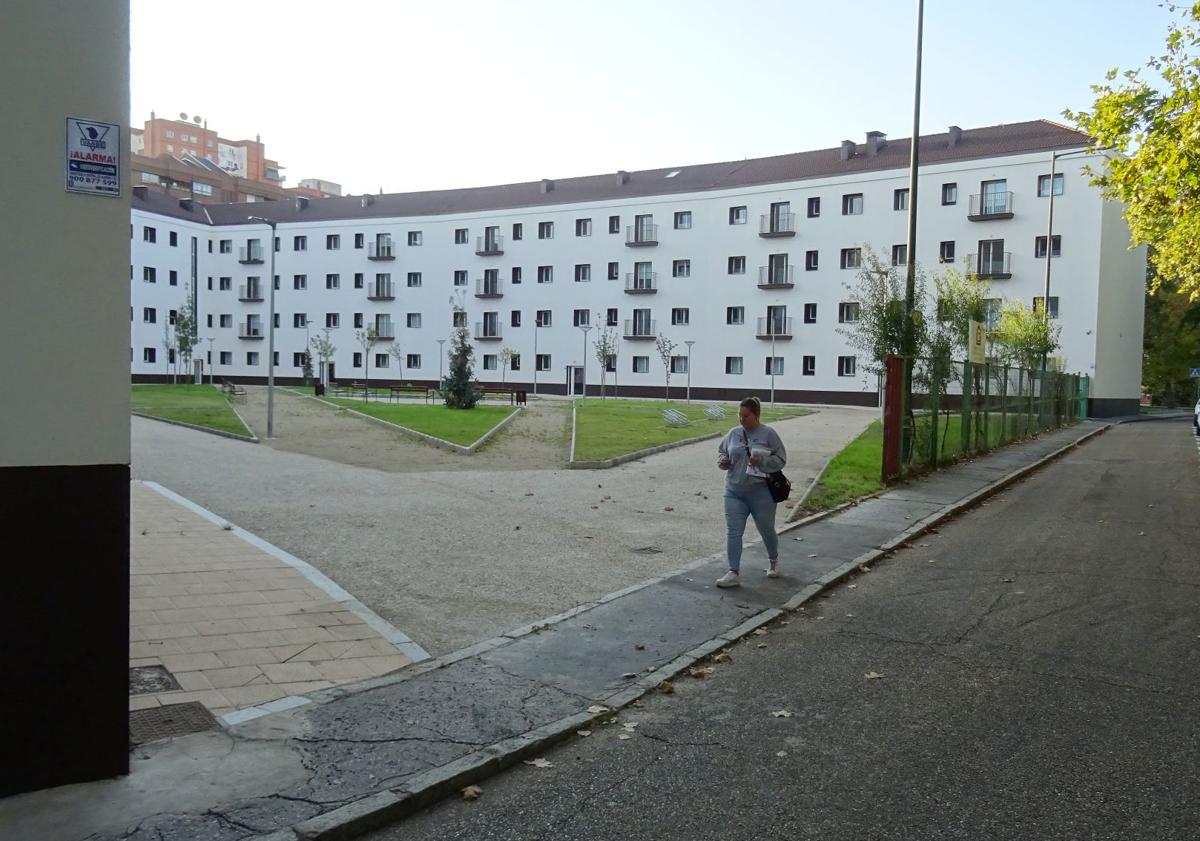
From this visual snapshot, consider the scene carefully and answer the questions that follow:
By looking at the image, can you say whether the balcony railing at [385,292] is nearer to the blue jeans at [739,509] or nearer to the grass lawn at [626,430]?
the grass lawn at [626,430]

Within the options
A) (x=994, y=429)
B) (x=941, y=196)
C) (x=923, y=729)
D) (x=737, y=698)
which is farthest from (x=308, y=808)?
(x=941, y=196)

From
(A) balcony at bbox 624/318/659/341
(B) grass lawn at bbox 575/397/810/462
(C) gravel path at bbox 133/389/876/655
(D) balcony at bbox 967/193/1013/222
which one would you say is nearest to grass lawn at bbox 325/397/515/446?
(C) gravel path at bbox 133/389/876/655

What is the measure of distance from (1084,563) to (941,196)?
50.8m

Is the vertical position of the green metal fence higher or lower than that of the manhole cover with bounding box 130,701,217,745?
higher

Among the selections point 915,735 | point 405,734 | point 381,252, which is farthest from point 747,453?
point 381,252

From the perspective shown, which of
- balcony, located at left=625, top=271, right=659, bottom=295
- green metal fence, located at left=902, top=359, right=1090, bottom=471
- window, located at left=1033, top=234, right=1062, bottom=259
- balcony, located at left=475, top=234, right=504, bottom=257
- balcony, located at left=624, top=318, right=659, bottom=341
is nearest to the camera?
green metal fence, located at left=902, top=359, right=1090, bottom=471

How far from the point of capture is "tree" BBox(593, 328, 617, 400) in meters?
66.8

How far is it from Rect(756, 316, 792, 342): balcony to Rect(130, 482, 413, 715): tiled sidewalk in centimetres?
5512

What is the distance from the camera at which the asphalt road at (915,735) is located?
166 inches

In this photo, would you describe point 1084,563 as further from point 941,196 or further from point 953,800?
point 941,196

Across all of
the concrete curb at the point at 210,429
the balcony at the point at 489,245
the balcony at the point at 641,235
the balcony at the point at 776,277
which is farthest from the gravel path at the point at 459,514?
the balcony at the point at 489,245

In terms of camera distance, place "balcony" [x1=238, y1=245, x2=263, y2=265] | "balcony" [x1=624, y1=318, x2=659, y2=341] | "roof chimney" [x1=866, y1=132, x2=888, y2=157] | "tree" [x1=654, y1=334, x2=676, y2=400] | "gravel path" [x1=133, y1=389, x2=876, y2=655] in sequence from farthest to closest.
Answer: "balcony" [x1=238, y1=245, x2=263, y2=265], "balcony" [x1=624, y1=318, x2=659, y2=341], "tree" [x1=654, y1=334, x2=676, y2=400], "roof chimney" [x1=866, y1=132, x2=888, y2=157], "gravel path" [x1=133, y1=389, x2=876, y2=655]

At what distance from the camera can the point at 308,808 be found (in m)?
4.20

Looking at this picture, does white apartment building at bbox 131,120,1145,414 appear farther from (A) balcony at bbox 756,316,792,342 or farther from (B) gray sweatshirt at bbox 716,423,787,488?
(B) gray sweatshirt at bbox 716,423,787,488
